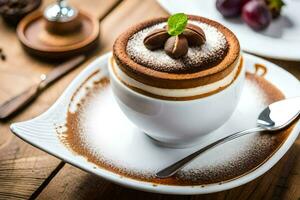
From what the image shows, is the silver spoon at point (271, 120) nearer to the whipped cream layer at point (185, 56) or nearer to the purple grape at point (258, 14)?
the whipped cream layer at point (185, 56)

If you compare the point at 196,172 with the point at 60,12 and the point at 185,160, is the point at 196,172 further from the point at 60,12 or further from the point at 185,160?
the point at 60,12

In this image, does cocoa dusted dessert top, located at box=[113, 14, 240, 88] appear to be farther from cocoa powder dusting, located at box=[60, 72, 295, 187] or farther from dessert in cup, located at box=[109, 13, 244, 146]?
cocoa powder dusting, located at box=[60, 72, 295, 187]

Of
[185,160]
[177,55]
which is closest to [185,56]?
Answer: [177,55]

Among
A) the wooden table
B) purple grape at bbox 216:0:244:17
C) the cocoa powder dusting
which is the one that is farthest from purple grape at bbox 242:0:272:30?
the cocoa powder dusting

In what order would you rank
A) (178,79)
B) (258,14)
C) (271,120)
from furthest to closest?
(258,14), (271,120), (178,79)

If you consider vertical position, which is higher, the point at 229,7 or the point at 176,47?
the point at 176,47

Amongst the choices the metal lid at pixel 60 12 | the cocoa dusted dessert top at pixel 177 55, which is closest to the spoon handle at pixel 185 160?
the cocoa dusted dessert top at pixel 177 55
